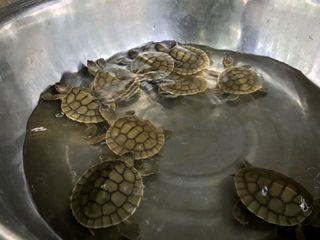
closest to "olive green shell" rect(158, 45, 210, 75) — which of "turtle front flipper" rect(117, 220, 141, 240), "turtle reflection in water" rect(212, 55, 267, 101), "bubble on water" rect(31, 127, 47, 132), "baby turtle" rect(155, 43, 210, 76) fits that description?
"baby turtle" rect(155, 43, 210, 76)

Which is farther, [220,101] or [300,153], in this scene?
[220,101]

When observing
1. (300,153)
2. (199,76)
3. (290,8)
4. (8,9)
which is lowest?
(300,153)

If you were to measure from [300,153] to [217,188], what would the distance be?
41cm

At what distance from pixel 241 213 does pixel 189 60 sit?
89 centimetres

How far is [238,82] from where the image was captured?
1910 millimetres

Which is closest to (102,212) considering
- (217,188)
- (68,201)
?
(68,201)

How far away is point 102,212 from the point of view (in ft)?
4.24

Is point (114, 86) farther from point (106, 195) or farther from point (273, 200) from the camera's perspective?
point (273, 200)

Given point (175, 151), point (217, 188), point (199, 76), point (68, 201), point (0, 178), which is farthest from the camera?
point (199, 76)

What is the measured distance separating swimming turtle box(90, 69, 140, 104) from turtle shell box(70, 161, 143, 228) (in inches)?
19.3

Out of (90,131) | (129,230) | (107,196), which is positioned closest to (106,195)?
(107,196)

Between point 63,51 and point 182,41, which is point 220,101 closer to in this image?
point 182,41

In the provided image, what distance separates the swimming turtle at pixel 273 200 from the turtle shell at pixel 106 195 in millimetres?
361

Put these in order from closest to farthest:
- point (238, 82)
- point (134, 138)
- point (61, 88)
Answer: point (134, 138) < point (61, 88) < point (238, 82)
